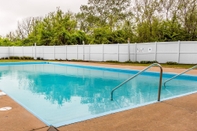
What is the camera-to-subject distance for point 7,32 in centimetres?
3794

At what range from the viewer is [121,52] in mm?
15523

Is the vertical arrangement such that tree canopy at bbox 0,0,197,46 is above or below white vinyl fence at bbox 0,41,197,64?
above

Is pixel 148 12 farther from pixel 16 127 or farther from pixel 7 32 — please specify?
pixel 7 32

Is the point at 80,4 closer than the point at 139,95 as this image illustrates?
No

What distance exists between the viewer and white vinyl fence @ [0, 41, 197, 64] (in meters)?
12.9

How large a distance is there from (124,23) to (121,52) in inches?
299

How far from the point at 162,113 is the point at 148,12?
16888mm

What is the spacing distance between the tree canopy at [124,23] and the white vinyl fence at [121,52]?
2.81 meters

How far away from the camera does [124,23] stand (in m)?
21.9

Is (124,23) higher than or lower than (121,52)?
higher

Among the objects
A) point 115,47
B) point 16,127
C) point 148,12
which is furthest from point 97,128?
point 148,12

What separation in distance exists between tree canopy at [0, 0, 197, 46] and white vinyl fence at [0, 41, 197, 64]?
281cm

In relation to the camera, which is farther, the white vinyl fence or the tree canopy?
the tree canopy

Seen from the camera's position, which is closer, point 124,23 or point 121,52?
point 121,52
